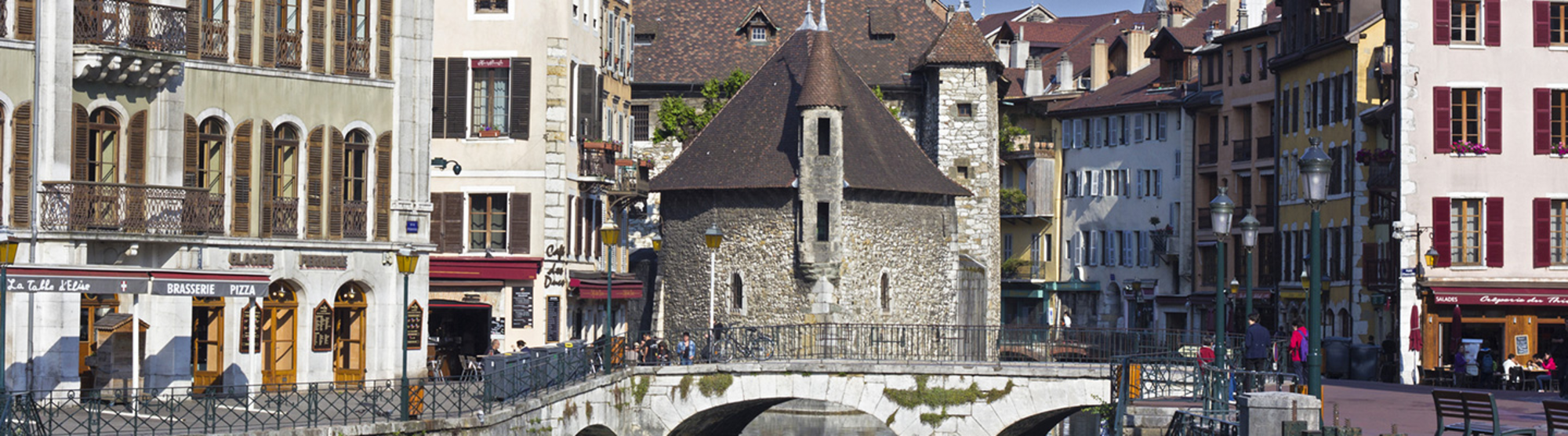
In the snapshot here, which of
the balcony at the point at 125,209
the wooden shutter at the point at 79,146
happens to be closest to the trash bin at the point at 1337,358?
the balcony at the point at 125,209

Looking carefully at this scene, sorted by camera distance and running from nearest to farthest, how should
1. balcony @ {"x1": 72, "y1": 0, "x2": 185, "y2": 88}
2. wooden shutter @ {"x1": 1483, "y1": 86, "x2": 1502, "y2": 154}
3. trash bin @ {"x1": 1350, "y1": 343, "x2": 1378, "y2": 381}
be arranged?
balcony @ {"x1": 72, "y1": 0, "x2": 185, "y2": 88}, wooden shutter @ {"x1": 1483, "y1": 86, "x2": 1502, "y2": 154}, trash bin @ {"x1": 1350, "y1": 343, "x2": 1378, "y2": 381}

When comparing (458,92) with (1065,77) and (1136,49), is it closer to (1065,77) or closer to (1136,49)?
(1136,49)

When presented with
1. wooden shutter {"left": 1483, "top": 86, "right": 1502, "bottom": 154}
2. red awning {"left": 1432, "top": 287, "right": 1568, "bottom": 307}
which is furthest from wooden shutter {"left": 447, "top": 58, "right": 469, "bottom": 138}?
wooden shutter {"left": 1483, "top": 86, "right": 1502, "bottom": 154}

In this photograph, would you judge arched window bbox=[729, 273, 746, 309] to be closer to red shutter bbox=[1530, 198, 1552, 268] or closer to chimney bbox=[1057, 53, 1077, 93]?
red shutter bbox=[1530, 198, 1552, 268]

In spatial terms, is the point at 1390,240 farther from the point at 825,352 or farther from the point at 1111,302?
the point at 1111,302

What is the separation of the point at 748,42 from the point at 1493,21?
30.4 m

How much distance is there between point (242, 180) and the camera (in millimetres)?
37219

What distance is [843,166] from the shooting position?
61.6 metres

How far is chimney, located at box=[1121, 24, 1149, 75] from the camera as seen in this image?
3356 inches

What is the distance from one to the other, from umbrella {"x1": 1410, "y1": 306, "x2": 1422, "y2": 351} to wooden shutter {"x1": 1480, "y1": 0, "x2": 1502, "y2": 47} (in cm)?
583

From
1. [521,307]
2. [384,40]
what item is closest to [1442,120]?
[521,307]

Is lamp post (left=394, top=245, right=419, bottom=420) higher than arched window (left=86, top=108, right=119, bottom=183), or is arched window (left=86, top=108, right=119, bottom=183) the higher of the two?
arched window (left=86, top=108, right=119, bottom=183)

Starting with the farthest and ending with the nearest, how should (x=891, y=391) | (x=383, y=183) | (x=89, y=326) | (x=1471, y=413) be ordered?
(x=891, y=391) < (x=383, y=183) < (x=89, y=326) < (x=1471, y=413)

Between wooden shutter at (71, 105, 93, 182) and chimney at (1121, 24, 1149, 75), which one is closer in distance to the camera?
wooden shutter at (71, 105, 93, 182)
